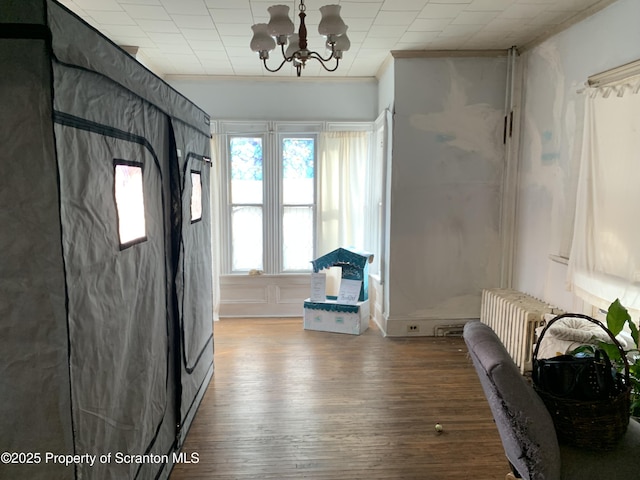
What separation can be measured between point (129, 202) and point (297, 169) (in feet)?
11.6

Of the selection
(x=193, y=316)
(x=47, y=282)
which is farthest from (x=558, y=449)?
(x=193, y=316)

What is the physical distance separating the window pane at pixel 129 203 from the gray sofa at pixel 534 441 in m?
1.55

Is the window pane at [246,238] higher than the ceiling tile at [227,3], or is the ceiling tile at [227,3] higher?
the ceiling tile at [227,3]

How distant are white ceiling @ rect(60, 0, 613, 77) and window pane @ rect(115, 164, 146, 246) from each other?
1.78m

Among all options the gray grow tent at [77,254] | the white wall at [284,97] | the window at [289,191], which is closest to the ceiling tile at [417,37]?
the white wall at [284,97]

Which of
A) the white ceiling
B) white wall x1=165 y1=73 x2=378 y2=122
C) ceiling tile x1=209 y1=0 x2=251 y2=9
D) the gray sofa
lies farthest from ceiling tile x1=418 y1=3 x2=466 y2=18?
the gray sofa

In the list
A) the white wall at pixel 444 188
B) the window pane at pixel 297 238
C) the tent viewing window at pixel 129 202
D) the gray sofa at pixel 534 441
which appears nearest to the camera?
the gray sofa at pixel 534 441

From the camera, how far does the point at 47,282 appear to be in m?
1.32

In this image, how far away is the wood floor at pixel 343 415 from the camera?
8.04 feet

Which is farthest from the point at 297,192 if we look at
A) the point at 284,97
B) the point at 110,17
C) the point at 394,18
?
the point at 110,17

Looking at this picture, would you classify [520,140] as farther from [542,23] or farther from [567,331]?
[567,331]

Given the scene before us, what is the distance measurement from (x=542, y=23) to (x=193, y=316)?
3543 mm

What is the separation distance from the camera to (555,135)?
140 inches

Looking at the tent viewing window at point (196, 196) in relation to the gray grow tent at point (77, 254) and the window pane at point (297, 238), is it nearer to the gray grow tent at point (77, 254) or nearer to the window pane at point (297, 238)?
the gray grow tent at point (77, 254)
